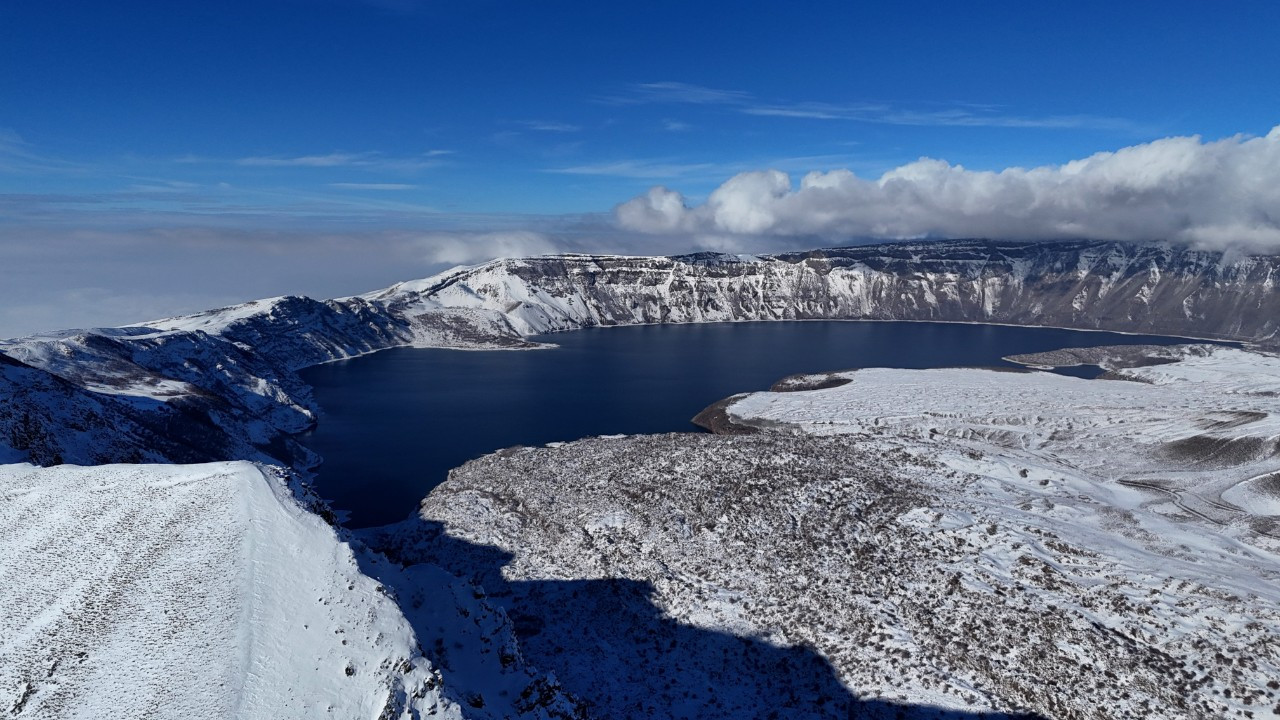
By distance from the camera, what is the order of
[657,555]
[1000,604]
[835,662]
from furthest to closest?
[657,555]
[1000,604]
[835,662]

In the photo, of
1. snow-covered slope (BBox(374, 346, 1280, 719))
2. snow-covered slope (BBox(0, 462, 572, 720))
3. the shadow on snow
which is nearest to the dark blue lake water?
snow-covered slope (BBox(374, 346, 1280, 719))

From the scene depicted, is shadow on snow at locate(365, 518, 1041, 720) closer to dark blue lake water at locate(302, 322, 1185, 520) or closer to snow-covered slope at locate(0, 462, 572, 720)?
snow-covered slope at locate(0, 462, 572, 720)

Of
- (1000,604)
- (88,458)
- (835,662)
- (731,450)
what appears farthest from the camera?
(731,450)

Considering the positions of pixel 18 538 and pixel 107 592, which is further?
pixel 18 538

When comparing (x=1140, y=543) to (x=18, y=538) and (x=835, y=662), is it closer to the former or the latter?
(x=835, y=662)

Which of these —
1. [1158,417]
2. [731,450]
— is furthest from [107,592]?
[1158,417]

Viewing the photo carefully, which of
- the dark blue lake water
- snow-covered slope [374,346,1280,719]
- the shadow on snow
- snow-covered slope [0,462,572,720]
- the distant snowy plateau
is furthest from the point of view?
the dark blue lake water

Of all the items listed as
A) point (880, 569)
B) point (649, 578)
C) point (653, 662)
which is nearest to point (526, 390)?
point (649, 578)
